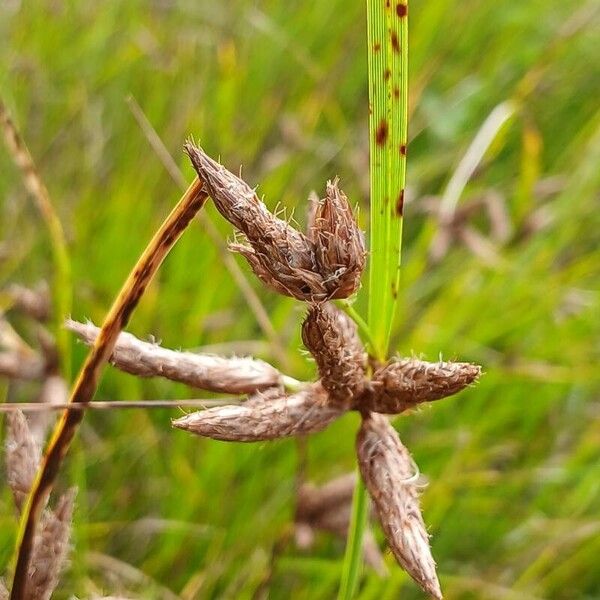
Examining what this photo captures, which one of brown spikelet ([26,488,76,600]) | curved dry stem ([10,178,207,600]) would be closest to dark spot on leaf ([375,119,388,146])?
curved dry stem ([10,178,207,600])

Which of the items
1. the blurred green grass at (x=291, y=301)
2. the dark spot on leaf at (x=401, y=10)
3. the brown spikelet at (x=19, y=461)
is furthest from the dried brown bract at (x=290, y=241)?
the blurred green grass at (x=291, y=301)

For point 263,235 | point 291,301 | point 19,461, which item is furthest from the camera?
point 291,301

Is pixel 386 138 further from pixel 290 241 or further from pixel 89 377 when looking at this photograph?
pixel 89 377

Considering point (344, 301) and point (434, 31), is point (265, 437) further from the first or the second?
point (434, 31)

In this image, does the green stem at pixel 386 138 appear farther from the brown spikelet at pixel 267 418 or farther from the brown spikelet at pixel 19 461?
the brown spikelet at pixel 19 461

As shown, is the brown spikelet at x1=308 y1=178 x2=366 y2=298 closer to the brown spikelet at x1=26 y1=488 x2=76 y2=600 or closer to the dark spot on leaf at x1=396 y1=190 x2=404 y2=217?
the dark spot on leaf at x1=396 y1=190 x2=404 y2=217

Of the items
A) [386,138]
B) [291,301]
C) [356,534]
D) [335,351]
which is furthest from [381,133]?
[291,301]
